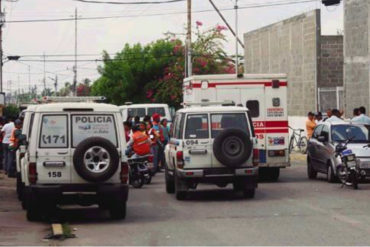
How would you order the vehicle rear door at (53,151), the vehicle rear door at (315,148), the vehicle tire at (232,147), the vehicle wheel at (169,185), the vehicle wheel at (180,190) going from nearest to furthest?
the vehicle rear door at (53,151) < the vehicle tire at (232,147) < the vehicle wheel at (180,190) < the vehicle wheel at (169,185) < the vehicle rear door at (315,148)

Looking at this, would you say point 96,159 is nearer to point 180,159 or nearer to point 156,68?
point 180,159

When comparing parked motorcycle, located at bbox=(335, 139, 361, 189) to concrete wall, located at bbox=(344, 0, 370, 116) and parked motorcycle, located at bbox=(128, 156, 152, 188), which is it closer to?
parked motorcycle, located at bbox=(128, 156, 152, 188)

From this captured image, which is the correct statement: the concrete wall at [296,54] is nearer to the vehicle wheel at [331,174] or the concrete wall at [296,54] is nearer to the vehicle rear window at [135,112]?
the vehicle rear window at [135,112]

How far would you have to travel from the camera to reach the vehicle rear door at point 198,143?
20.3 m

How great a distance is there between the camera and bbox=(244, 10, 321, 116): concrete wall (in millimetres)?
42625

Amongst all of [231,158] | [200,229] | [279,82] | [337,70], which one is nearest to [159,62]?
[337,70]

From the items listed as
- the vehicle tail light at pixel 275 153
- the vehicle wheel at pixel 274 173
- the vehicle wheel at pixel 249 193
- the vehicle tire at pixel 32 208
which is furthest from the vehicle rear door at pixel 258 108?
the vehicle tire at pixel 32 208

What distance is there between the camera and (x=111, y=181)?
→ 16531 mm

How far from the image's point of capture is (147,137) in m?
25.2

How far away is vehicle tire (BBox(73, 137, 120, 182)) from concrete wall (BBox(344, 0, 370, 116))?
2321 cm

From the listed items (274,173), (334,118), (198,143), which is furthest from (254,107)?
(198,143)

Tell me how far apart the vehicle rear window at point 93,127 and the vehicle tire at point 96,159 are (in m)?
0.34

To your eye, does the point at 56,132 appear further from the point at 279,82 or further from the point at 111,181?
the point at 279,82

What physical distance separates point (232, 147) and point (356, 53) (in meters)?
20.3
